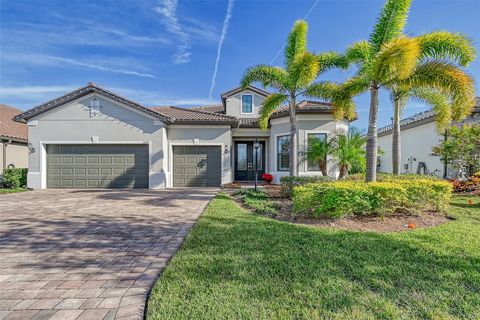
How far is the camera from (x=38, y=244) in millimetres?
4539

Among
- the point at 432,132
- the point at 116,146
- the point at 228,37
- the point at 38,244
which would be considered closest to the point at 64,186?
the point at 116,146

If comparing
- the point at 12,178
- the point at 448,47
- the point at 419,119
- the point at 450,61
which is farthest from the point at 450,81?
the point at 12,178

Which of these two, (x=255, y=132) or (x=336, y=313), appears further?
(x=255, y=132)

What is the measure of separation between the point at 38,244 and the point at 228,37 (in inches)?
485

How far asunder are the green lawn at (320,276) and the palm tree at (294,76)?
573 cm

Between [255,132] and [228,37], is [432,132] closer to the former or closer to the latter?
[255,132]

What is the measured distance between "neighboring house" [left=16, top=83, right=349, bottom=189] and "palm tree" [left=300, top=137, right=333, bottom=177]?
644mm

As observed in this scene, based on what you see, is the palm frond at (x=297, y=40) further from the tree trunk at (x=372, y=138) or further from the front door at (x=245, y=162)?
the front door at (x=245, y=162)

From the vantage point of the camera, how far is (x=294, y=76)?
9461mm

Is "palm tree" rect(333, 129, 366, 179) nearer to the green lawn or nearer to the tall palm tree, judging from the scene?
the tall palm tree

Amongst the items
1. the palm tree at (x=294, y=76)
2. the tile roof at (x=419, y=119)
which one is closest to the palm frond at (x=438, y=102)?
the tile roof at (x=419, y=119)

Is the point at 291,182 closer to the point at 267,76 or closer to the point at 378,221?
the point at 378,221

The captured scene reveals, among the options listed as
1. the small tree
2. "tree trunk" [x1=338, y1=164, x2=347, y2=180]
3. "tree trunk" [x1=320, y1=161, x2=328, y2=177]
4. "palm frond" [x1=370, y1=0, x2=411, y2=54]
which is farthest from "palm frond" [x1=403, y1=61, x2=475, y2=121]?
"tree trunk" [x1=320, y1=161, x2=328, y2=177]

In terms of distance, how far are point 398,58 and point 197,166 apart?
1066cm
